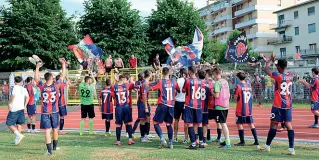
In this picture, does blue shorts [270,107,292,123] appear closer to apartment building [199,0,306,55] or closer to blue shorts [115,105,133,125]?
blue shorts [115,105,133,125]

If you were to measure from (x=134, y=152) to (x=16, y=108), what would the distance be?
3.99 m

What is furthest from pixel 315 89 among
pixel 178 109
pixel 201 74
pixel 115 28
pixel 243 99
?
pixel 115 28

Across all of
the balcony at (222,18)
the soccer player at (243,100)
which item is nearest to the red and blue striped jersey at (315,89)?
the soccer player at (243,100)

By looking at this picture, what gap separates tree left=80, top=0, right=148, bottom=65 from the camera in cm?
3422

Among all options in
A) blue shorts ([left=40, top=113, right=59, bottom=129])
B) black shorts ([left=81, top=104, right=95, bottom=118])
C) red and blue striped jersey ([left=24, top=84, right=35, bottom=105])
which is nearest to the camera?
blue shorts ([left=40, top=113, right=59, bottom=129])

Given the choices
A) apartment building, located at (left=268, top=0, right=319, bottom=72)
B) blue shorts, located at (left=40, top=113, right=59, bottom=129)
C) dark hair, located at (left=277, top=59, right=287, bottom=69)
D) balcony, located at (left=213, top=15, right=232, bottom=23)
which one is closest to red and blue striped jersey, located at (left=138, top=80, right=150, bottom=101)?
blue shorts, located at (left=40, top=113, right=59, bottom=129)

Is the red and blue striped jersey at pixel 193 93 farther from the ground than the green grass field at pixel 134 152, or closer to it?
farther from the ground

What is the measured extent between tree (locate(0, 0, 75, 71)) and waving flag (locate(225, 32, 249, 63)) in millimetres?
20397

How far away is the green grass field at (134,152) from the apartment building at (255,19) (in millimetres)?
54630

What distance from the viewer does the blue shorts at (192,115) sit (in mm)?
9016

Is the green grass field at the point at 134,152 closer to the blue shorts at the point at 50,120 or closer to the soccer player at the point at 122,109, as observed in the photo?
the soccer player at the point at 122,109

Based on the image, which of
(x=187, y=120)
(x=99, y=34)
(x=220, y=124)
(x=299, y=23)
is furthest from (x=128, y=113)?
(x=299, y=23)

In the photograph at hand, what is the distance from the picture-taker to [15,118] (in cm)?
1012

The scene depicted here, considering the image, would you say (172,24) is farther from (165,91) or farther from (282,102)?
(282,102)
